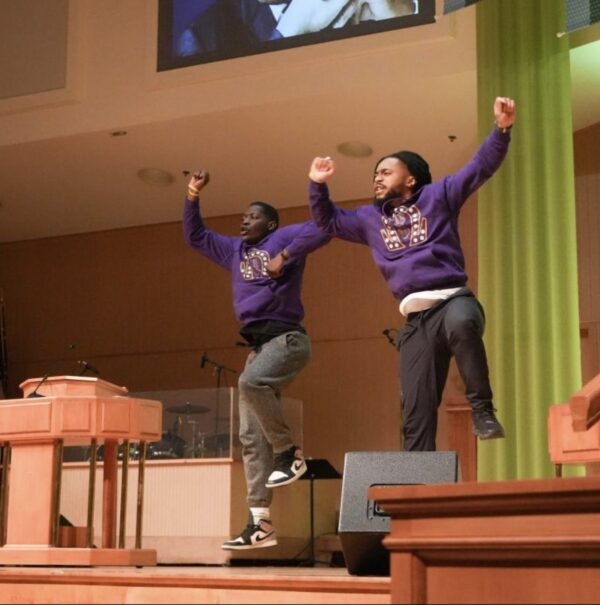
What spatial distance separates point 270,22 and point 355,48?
23.5 inches

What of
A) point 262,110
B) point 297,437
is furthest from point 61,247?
point 297,437

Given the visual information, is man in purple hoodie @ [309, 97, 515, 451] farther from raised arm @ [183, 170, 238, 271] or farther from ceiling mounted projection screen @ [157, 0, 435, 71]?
ceiling mounted projection screen @ [157, 0, 435, 71]

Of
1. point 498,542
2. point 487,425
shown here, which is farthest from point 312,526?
point 498,542

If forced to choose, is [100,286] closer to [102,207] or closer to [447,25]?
[102,207]

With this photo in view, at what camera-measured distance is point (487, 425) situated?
343cm

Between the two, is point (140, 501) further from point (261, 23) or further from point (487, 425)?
point (261, 23)

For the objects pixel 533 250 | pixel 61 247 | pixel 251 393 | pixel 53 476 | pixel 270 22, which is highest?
pixel 270 22

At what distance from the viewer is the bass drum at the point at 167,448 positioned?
19.9 feet

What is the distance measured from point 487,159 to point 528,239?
1.74 metres

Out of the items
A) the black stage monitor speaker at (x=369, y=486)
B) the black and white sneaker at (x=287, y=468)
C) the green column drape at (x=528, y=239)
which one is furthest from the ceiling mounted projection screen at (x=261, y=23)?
the black stage monitor speaker at (x=369, y=486)

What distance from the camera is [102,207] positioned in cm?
838

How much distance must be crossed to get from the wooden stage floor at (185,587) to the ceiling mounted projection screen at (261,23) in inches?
151

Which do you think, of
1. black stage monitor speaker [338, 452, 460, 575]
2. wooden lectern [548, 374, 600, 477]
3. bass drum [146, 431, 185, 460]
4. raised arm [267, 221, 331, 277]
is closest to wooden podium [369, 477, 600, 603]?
black stage monitor speaker [338, 452, 460, 575]

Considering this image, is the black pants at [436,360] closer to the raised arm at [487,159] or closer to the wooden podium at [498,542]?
the raised arm at [487,159]
